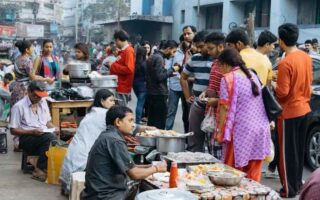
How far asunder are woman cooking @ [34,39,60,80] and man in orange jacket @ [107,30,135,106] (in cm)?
103

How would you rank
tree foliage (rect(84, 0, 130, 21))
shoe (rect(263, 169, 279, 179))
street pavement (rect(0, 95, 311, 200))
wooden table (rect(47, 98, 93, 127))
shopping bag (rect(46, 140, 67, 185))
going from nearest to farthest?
street pavement (rect(0, 95, 311, 200)), shopping bag (rect(46, 140, 67, 185)), shoe (rect(263, 169, 279, 179)), wooden table (rect(47, 98, 93, 127)), tree foliage (rect(84, 0, 130, 21))

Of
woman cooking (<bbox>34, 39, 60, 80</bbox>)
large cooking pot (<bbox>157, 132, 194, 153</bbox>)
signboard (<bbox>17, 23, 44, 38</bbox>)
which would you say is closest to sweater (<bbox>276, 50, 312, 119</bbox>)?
large cooking pot (<bbox>157, 132, 194, 153</bbox>)

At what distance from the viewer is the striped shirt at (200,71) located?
6.14 meters

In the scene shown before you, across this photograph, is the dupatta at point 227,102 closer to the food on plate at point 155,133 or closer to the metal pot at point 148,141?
the food on plate at point 155,133

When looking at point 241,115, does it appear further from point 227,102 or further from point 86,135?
point 86,135

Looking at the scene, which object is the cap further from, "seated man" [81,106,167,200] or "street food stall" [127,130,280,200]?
"seated man" [81,106,167,200]

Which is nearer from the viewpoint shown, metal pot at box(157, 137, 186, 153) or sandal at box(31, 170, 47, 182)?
metal pot at box(157, 137, 186, 153)

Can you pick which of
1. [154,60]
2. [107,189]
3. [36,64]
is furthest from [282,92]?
[36,64]

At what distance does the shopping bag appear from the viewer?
20.1 ft

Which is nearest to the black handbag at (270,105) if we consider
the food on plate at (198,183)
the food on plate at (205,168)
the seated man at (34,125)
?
the food on plate at (205,168)

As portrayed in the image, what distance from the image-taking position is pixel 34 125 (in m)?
6.73

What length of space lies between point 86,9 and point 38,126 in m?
62.7

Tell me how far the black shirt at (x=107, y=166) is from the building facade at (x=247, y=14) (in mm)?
18909

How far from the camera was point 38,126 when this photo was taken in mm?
6746
